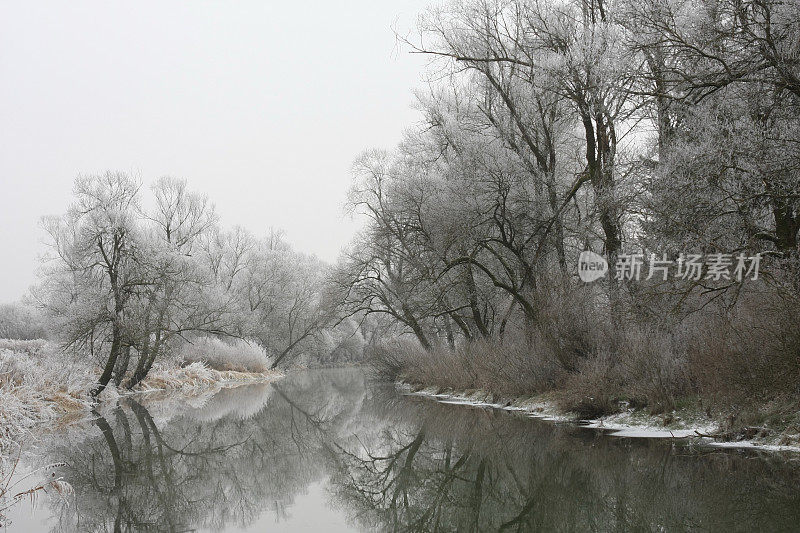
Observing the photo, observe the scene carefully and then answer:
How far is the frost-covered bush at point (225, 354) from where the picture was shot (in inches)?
1534

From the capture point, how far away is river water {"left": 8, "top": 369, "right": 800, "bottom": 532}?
19.4 ft

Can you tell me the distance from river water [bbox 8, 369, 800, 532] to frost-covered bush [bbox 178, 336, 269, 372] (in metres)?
25.9

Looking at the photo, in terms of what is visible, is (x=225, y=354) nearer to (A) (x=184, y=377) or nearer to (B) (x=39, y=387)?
(A) (x=184, y=377)

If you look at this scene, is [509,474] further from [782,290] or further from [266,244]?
[266,244]

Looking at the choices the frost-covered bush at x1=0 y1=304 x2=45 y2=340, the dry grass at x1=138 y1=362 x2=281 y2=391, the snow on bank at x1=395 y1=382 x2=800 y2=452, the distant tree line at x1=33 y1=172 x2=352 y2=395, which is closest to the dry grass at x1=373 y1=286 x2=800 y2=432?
the snow on bank at x1=395 y1=382 x2=800 y2=452

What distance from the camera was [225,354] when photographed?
141 feet

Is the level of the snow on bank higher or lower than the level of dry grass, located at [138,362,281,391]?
lower

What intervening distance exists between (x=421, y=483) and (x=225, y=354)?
3702 centimetres

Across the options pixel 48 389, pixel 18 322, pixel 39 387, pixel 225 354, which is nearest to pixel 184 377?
pixel 225 354

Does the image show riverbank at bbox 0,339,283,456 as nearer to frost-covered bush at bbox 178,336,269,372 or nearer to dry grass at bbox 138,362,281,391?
dry grass at bbox 138,362,281,391

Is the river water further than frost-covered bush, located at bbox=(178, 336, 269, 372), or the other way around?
frost-covered bush, located at bbox=(178, 336, 269, 372)

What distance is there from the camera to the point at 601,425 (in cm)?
1130

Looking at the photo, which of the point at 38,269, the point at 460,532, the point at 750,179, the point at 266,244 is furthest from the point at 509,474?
the point at 266,244

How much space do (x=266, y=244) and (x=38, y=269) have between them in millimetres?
29303
